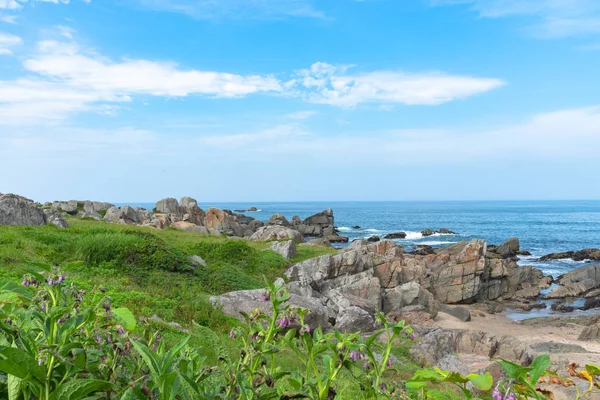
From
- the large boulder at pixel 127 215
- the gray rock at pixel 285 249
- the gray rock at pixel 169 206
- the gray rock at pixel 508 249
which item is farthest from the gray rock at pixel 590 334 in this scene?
the gray rock at pixel 169 206

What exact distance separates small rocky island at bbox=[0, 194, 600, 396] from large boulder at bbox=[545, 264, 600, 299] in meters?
0.08

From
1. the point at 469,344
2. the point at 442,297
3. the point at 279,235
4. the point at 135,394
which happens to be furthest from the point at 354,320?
the point at 279,235

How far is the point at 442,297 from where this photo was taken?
33.2 m

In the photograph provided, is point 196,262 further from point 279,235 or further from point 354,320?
point 279,235

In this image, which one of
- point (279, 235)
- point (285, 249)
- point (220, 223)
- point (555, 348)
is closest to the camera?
point (555, 348)

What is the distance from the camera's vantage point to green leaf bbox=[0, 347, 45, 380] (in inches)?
55.1

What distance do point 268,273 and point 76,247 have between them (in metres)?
9.30

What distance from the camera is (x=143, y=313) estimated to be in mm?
→ 10891

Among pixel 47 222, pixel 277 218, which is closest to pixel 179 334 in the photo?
pixel 47 222

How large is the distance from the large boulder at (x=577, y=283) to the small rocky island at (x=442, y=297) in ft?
0.25

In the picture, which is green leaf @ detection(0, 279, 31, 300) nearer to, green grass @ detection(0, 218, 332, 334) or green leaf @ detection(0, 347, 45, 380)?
green leaf @ detection(0, 347, 45, 380)

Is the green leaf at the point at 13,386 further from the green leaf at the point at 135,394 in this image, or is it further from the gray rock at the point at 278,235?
the gray rock at the point at 278,235

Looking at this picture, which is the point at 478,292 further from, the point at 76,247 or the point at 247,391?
the point at 247,391

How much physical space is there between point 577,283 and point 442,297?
15349 mm
